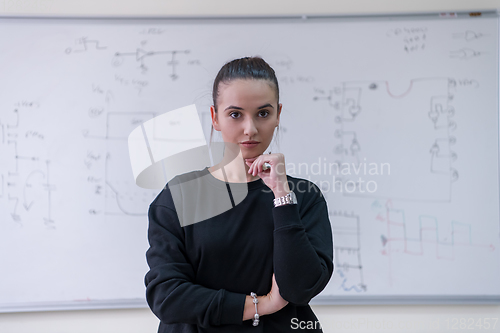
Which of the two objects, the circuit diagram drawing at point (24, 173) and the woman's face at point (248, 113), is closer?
the woman's face at point (248, 113)

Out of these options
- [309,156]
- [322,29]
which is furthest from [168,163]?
[322,29]

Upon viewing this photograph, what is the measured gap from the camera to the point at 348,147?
1.60 metres

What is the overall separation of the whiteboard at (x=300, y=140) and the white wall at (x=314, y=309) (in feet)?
0.18

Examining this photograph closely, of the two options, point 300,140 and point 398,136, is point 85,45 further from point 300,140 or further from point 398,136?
point 398,136

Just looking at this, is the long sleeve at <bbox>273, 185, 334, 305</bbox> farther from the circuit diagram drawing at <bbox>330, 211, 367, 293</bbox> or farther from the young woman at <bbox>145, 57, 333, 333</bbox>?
the circuit diagram drawing at <bbox>330, 211, 367, 293</bbox>

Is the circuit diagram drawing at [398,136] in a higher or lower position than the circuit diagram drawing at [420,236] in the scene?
higher

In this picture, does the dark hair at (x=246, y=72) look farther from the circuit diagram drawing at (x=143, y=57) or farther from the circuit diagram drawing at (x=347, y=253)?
the circuit diagram drawing at (x=347, y=253)

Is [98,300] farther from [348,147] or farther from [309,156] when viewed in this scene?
[348,147]

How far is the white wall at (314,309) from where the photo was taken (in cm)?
156

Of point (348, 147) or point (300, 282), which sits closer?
point (300, 282)

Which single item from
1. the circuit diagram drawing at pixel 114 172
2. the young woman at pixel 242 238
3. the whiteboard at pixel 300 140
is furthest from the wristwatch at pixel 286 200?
the circuit diagram drawing at pixel 114 172

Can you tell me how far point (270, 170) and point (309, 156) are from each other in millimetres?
807

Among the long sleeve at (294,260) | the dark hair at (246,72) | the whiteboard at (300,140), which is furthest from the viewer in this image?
the whiteboard at (300,140)

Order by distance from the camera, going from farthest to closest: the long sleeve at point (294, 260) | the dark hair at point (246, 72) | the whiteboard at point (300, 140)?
the whiteboard at point (300, 140) < the dark hair at point (246, 72) < the long sleeve at point (294, 260)
